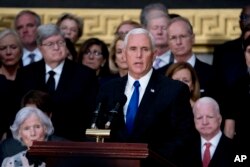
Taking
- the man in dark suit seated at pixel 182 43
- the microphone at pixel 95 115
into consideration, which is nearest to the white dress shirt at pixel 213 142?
the man in dark suit seated at pixel 182 43

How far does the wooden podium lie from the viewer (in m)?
9.41

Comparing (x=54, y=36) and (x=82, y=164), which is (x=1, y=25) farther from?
(x=82, y=164)

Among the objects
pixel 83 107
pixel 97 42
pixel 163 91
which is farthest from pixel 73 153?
pixel 97 42

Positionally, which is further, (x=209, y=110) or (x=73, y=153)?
(x=209, y=110)

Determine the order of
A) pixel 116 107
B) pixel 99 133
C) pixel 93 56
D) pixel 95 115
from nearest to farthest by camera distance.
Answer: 1. pixel 99 133
2. pixel 95 115
3. pixel 116 107
4. pixel 93 56

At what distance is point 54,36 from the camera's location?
1355 centimetres

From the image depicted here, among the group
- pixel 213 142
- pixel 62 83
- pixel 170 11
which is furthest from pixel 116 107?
pixel 170 11

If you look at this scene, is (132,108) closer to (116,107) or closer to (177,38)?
(116,107)

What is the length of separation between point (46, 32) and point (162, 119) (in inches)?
117

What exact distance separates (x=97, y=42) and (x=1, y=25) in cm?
197

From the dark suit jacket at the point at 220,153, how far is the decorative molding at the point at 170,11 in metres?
3.55

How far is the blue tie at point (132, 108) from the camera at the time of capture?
10922mm

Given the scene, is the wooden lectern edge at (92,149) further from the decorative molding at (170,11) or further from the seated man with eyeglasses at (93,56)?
the decorative molding at (170,11)

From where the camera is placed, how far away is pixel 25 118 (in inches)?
477
